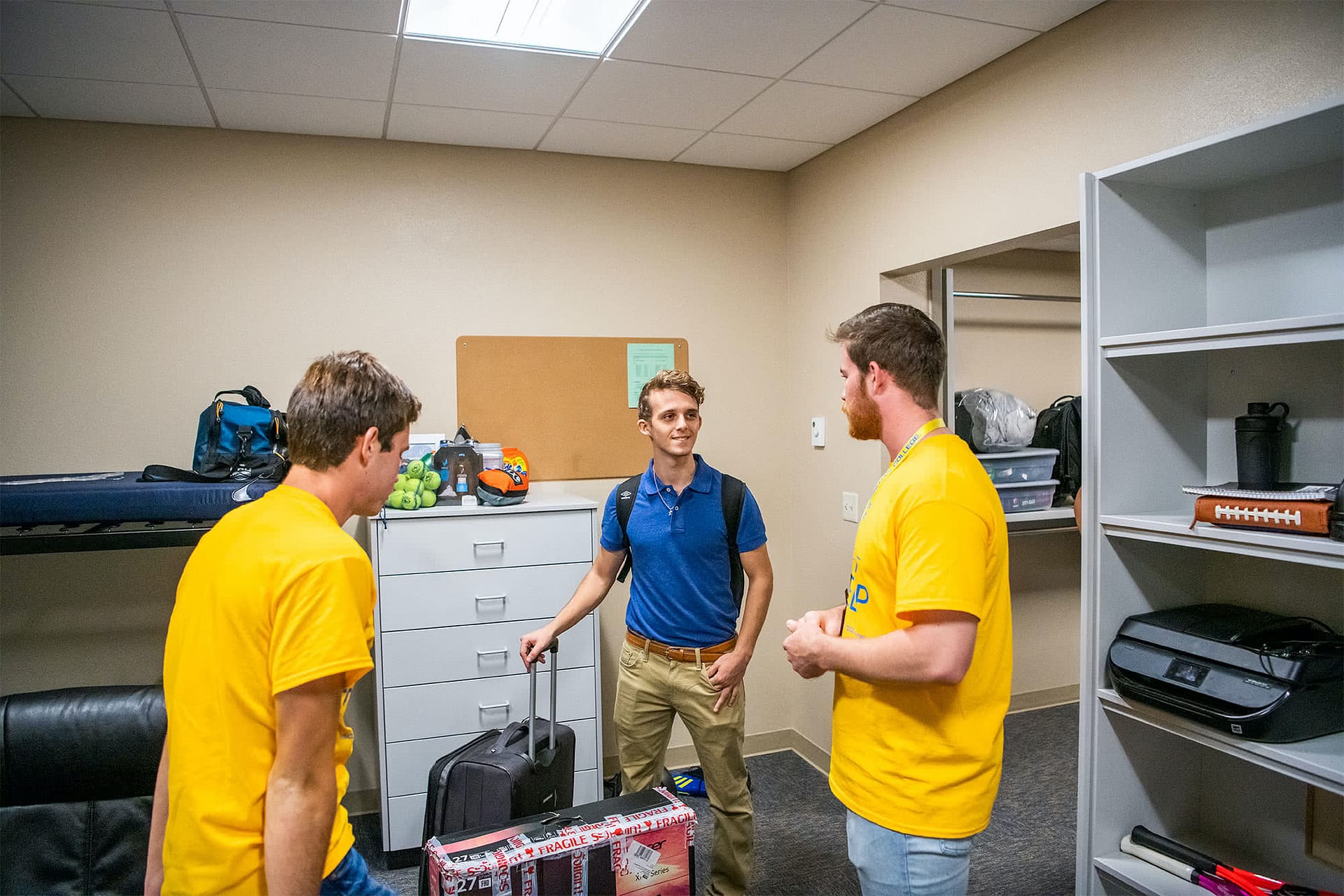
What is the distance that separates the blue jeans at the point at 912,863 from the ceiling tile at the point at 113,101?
2.74m

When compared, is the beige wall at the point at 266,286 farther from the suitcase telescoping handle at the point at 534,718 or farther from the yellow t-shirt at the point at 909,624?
the yellow t-shirt at the point at 909,624

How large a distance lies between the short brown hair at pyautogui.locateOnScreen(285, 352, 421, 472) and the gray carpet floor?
1795mm

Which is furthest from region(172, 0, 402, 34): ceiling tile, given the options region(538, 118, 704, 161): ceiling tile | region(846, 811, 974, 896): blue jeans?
region(846, 811, 974, 896): blue jeans

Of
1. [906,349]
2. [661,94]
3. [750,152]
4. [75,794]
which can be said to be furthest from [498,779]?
[750,152]

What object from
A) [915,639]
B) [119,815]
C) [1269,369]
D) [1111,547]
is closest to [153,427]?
[119,815]

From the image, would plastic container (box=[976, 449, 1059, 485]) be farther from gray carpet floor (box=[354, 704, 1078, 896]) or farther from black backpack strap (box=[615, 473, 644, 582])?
black backpack strap (box=[615, 473, 644, 582])

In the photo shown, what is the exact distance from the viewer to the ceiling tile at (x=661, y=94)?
250 centimetres

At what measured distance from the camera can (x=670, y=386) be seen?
7.67ft

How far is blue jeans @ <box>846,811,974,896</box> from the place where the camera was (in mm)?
1380

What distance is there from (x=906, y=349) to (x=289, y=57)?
6.29ft

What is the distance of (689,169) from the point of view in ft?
11.4

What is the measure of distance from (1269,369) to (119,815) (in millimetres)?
2775

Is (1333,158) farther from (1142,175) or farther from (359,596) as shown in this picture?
(359,596)

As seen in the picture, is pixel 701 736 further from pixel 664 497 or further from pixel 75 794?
pixel 75 794
